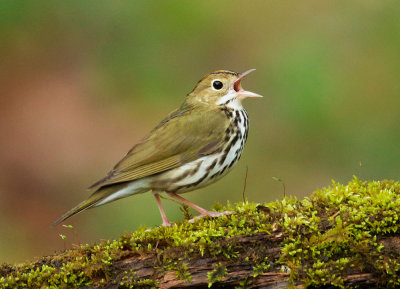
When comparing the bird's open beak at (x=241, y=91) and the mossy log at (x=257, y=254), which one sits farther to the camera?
the bird's open beak at (x=241, y=91)

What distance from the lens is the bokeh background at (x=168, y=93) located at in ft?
28.7

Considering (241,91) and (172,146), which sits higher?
(241,91)

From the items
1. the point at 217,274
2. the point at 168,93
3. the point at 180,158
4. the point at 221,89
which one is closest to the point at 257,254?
the point at 217,274

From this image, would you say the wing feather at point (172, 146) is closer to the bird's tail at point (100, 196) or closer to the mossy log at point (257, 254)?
the bird's tail at point (100, 196)

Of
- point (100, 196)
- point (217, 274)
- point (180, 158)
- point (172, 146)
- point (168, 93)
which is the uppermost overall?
point (168, 93)

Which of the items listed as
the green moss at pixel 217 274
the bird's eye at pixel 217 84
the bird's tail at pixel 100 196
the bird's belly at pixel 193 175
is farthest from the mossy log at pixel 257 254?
the bird's eye at pixel 217 84

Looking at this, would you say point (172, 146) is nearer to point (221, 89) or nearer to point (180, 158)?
point (180, 158)

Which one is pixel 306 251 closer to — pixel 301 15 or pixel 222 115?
pixel 222 115

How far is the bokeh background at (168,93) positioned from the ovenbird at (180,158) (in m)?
2.58

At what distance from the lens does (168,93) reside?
400 inches

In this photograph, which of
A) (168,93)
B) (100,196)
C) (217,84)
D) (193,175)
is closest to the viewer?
(100,196)

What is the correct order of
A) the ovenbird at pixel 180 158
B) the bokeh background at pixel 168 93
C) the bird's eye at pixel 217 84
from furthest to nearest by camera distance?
the bokeh background at pixel 168 93 < the bird's eye at pixel 217 84 < the ovenbird at pixel 180 158

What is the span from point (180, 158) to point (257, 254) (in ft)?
4.78

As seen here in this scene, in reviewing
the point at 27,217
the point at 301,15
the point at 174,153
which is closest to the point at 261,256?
the point at 174,153
